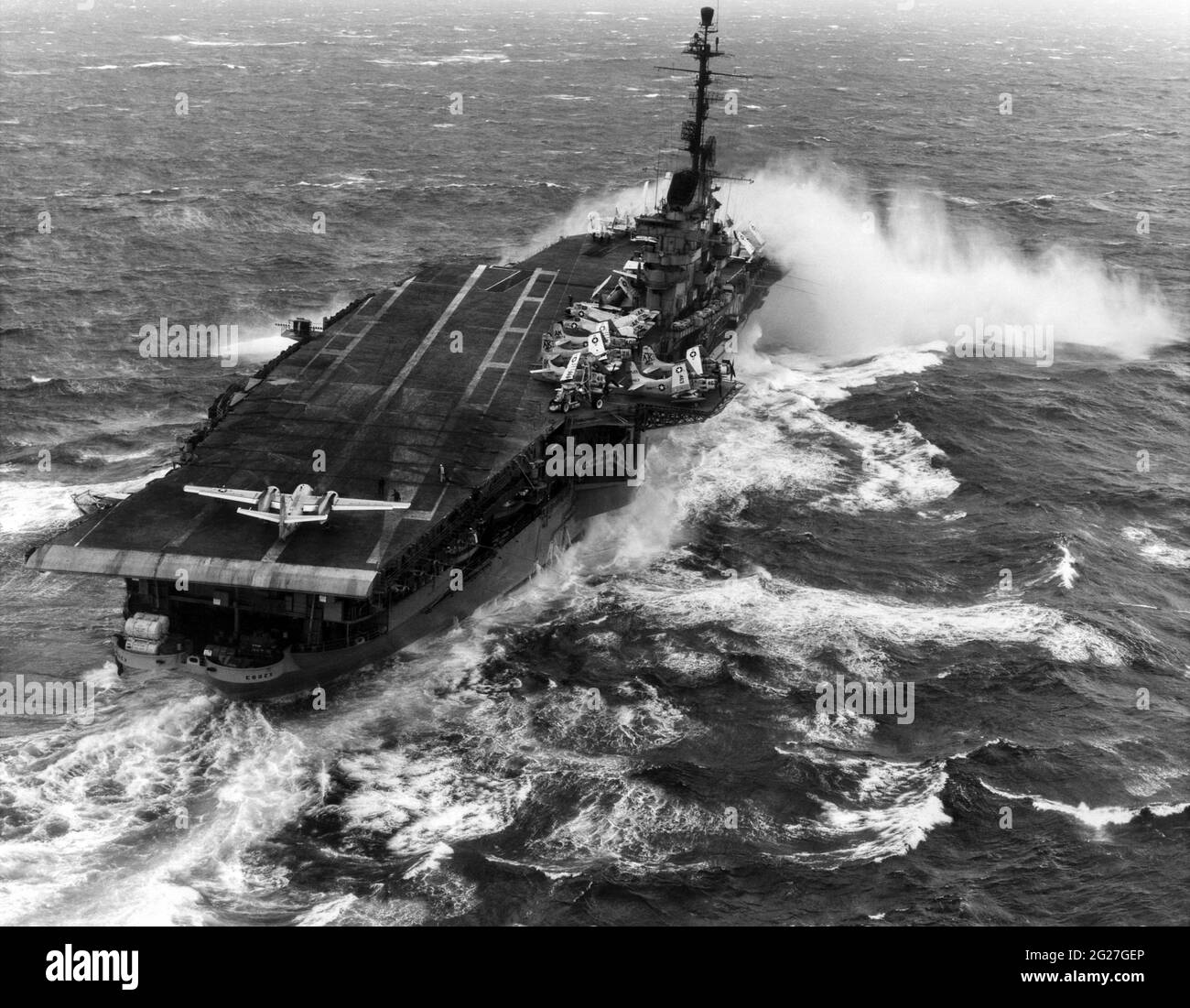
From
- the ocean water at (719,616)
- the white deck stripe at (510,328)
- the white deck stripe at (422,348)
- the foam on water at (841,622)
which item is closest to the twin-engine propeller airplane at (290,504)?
the ocean water at (719,616)

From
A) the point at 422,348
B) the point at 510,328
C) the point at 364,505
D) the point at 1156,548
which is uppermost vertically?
the point at 510,328

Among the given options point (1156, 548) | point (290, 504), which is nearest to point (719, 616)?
point (290, 504)

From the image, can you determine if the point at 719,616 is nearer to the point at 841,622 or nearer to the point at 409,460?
the point at 841,622

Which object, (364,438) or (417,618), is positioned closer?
(417,618)

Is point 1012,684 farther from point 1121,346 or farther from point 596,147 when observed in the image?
point 596,147

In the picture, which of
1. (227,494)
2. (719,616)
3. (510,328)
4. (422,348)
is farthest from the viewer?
(510,328)

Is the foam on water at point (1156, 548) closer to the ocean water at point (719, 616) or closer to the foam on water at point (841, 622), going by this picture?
the ocean water at point (719, 616)
